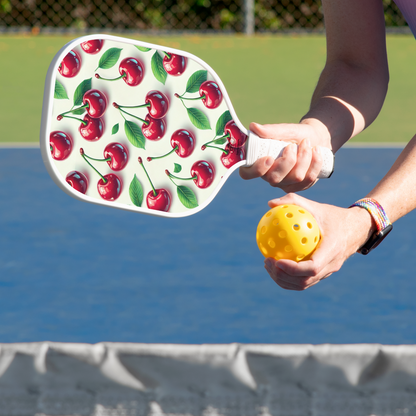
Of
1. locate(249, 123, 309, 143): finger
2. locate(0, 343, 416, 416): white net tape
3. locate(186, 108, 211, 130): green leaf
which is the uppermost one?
locate(249, 123, 309, 143): finger

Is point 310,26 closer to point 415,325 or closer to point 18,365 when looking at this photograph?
point 415,325

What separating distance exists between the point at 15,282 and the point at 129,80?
143cm

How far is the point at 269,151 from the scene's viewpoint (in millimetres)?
1497

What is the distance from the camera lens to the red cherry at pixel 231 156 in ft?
5.13

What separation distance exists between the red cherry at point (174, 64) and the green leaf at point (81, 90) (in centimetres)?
20

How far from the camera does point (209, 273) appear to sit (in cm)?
275

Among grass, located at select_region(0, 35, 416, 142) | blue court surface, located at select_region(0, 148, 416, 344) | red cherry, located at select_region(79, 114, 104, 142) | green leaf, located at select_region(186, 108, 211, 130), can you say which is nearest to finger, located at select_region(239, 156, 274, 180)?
green leaf, located at select_region(186, 108, 211, 130)

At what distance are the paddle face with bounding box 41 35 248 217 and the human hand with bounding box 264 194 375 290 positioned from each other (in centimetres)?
31

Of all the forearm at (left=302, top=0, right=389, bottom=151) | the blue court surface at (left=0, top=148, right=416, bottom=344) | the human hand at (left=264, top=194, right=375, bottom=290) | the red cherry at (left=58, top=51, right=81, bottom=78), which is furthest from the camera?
the blue court surface at (left=0, top=148, right=416, bottom=344)

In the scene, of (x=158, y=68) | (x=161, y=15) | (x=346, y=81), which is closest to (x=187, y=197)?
(x=158, y=68)

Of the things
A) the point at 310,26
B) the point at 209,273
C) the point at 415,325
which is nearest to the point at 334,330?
the point at 415,325

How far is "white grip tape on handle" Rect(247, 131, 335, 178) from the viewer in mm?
1484

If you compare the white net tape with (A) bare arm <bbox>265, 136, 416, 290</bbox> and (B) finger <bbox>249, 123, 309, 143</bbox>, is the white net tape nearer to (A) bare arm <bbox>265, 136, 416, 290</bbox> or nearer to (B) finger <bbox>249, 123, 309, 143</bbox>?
(A) bare arm <bbox>265, 136, 416, 290</bbox>

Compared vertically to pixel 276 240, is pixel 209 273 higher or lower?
lower
